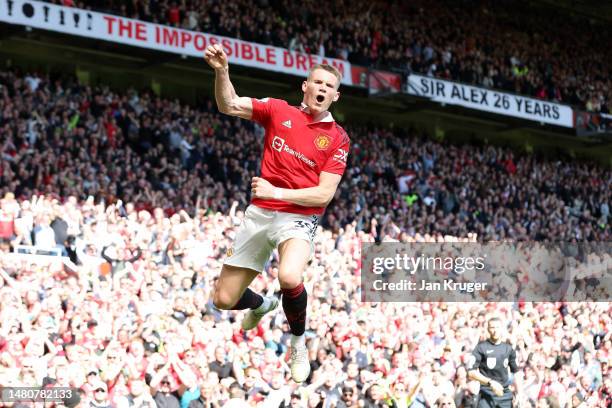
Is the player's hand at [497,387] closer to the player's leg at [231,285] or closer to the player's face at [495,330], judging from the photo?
the player's face at [495,330]

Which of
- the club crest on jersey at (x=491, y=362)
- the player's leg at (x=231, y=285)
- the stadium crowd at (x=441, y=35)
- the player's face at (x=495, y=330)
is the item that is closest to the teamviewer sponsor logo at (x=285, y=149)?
the player's leg at (x=231, y=285)

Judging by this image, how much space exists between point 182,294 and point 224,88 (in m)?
7.19

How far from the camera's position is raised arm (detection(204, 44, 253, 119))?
704 cm

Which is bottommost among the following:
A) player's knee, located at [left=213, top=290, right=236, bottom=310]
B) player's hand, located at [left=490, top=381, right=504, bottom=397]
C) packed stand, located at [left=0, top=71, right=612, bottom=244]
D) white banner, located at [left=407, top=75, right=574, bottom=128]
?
player's hand, located at [left=490, top=381, right=504, bottom=397]

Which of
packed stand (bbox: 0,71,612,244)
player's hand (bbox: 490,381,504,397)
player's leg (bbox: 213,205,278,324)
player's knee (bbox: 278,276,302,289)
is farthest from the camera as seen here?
packed stand (bbox: 0,71,612,244)

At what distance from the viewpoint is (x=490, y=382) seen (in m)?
12.6

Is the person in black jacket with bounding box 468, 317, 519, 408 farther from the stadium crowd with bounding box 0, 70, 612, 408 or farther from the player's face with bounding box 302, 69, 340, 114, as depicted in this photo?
the player's face with bounding box 302, 69, 340, 114

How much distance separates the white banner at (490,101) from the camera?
30.9 meters

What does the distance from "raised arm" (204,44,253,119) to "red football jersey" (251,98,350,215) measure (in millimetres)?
105

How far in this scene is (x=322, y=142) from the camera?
776 cm

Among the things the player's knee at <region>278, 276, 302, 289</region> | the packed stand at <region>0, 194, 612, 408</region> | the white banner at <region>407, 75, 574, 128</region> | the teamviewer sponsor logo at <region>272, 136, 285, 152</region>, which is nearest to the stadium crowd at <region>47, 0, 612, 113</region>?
the white banner at <region>407, 75, 574, 128</region>

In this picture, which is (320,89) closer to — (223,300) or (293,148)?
(293,148)

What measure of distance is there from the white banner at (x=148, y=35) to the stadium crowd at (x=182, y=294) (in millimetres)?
1397

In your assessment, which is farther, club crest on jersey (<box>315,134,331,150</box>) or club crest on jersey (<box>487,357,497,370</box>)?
club crest on jersey (<box>487,357,497,370</box>)
